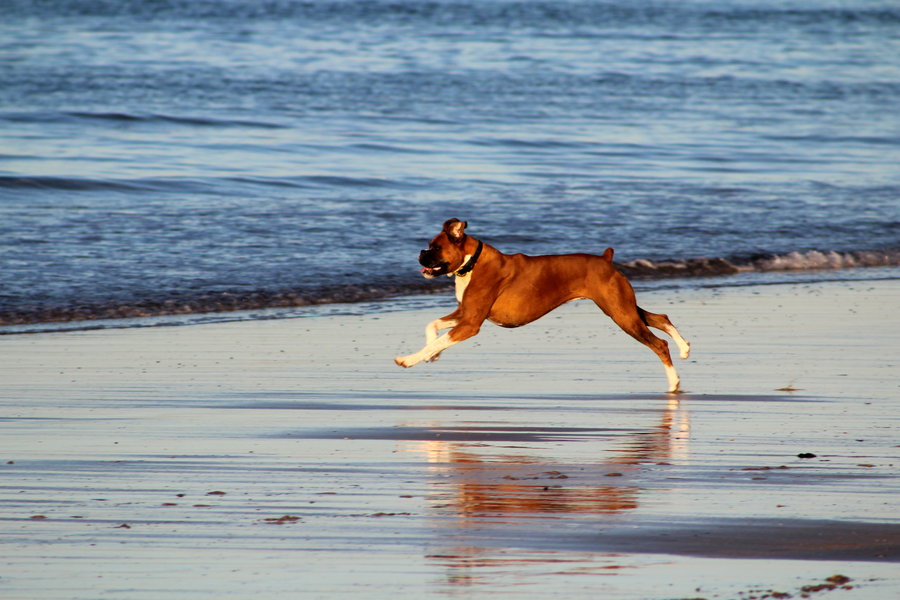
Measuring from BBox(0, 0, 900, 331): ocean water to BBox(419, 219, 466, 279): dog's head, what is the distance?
3.85 m

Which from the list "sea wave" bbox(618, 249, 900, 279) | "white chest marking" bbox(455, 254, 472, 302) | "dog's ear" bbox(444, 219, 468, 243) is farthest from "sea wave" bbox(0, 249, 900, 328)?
"dog's ear" bbox(444, 219, 468, 243)

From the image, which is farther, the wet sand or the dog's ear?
the dog's ear

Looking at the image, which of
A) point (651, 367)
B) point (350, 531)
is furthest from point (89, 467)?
point (651, 367)

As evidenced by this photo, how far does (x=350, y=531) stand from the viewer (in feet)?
16.6

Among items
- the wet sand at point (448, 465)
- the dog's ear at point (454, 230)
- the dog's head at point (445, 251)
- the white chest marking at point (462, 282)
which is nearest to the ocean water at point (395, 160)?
the wet sand at point (448, 465)

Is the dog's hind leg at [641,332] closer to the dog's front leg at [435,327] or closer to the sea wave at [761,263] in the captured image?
the dog's front leg at [435,327]

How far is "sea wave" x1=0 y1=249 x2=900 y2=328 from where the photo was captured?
10898 mm

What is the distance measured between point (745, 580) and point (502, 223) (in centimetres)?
1197

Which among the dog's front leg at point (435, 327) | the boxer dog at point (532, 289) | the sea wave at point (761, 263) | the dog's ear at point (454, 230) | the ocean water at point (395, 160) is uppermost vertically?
the dog's ear at point (454, 230)

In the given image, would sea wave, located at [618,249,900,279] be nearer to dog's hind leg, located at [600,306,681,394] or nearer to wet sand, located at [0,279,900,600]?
wet sand, located at [0,279,900,600]

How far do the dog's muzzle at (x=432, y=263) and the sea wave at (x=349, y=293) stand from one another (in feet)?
12.5

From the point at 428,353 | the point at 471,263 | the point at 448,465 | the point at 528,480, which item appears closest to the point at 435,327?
the point at 428,353

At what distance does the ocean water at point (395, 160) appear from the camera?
1348 centimetres

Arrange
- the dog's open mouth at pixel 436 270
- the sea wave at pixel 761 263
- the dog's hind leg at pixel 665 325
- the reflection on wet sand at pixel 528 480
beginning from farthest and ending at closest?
the sea wave at pixel 761 263, the dog's hind leg at pixel 665 325, the dog's open mouth at pixel 436 270, the reflection on wet sand at pixel 528 480
